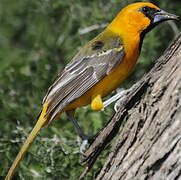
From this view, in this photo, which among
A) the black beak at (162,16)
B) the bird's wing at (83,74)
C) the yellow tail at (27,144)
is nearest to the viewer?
the yellow tail at (27,144)

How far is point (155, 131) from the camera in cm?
323

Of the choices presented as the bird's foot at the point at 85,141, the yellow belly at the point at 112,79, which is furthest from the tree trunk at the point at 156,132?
the bird's foot at the point at 85,141

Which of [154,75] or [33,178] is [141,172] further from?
[33,178]

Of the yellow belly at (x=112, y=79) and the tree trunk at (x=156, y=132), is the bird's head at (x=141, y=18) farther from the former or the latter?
the tree trunk at (x=156, y=132)

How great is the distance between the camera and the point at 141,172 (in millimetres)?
3342

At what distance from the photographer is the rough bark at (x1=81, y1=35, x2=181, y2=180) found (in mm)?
3154

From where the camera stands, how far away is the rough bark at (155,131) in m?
3.15

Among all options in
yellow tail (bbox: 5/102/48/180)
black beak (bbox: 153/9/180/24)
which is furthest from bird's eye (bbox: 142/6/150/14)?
yellow tail (bbox: 5/102/48/180)

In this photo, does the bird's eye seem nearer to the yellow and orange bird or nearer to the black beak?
the yellow and orange bird

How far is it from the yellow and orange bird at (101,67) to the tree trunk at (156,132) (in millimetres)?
953

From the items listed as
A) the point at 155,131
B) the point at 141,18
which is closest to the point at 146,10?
the point at 141,18

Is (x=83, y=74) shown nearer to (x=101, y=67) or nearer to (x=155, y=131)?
(x=101, y=67)

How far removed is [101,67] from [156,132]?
Answer: 1465 millimetres

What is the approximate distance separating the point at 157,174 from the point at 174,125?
0.46 metres
